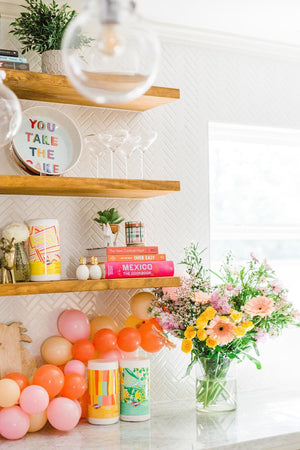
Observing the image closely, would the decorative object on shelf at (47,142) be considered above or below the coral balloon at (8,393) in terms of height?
above

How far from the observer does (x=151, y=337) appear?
2.47 m

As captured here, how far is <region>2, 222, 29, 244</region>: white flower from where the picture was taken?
89.8 inches

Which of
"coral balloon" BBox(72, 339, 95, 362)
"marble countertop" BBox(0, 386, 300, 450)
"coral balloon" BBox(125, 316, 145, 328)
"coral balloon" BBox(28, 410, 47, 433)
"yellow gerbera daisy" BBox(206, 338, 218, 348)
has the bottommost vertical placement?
"marble countertop" BBox(0, 386, 300, 450)

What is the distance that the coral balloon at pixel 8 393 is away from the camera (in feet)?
6.95

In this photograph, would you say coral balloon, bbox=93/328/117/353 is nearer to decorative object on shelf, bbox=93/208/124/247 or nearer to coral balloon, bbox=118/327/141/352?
coral balloon, bbox=118/327/141/352

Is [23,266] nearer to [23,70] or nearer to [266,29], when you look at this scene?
[23,70]

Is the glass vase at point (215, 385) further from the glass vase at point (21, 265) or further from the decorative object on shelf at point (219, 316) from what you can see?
the glass vase at point (21, 265)

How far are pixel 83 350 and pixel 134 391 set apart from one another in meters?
0.26

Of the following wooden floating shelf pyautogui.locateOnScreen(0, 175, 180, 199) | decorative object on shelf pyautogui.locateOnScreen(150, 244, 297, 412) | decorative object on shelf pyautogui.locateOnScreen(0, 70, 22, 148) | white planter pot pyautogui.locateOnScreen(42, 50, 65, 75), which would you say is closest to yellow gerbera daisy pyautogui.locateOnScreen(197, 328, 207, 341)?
decorative object on shelf pyautogui.locateOnScreen(150, 244, 297, 412)

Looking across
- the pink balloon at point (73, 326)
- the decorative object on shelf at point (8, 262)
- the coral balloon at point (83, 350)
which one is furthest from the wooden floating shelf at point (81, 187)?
the coral balloon at point (83, 350)

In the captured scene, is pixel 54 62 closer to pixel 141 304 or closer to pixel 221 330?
pixel 141 304

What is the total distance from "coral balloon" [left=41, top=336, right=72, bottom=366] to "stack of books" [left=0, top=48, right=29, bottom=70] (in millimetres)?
1046

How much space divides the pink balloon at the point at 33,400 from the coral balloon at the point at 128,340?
0.42 meters

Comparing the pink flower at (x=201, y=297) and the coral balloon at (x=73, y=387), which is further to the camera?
the pink flower at (x=201, y=297)
